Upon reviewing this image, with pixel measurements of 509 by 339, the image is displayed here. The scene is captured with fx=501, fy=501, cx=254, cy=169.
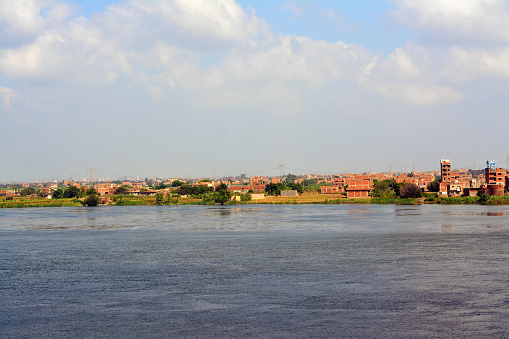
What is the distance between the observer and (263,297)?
13.4 meters

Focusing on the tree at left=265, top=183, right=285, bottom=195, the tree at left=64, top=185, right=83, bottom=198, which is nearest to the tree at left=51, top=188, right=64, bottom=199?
the tree at left=64, top=185, right=83, bottom=198

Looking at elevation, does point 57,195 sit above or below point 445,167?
below

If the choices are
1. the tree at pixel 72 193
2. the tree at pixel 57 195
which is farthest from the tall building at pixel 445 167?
the tree at pixel 57 195

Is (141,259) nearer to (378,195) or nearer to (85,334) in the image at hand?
(85,334)

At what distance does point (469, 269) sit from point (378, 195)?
6485cm

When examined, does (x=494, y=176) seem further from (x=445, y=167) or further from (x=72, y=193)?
(x=72, y=193)

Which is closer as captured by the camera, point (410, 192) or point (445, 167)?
point (410, 192)

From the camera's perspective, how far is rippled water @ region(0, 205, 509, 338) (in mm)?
10922

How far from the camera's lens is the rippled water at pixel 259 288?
1092cm

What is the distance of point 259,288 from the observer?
14.5 meters

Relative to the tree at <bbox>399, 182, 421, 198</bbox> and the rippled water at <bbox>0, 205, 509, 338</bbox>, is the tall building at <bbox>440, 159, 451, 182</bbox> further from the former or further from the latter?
the rippled water at <bbox>0, 205, 509, 338</bbox>

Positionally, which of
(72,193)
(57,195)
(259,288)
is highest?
(72,193)

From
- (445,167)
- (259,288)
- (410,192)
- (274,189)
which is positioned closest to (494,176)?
(410,192)

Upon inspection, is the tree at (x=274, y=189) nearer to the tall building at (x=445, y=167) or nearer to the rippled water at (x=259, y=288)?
the tall building at (x=445, y=167)
